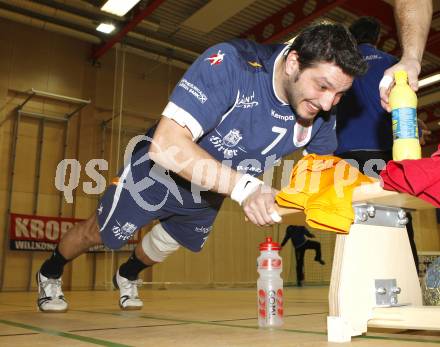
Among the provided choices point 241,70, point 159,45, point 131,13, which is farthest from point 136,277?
point 159,45

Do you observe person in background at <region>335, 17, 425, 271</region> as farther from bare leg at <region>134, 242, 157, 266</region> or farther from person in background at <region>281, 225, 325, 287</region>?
person in background at <region>281, 225, 325, 287</region>

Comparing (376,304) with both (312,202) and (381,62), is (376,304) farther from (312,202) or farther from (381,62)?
(381,62)

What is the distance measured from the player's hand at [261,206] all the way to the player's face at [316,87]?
19.0 inches

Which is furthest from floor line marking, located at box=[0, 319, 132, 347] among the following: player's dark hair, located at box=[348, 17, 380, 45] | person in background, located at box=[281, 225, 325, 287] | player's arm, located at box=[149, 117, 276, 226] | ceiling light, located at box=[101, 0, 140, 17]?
person in background, located at box=[281, 225, 325, 287]

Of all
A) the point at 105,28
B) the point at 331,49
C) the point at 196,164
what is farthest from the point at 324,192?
the point at 105,28

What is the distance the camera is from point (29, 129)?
8727mm

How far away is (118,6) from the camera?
7.39 metres

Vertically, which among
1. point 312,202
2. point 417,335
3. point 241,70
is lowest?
point 417,335

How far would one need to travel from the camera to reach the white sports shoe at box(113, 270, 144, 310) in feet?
9.52

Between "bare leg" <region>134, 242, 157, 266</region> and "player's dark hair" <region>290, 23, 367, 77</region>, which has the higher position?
"player's dark hair" <region>290, 23, 367, 77</region>

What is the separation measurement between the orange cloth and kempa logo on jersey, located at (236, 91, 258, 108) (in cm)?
59

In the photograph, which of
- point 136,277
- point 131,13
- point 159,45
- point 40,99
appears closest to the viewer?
point 136,277

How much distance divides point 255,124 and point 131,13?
701cm

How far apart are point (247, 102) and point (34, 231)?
7100mm
